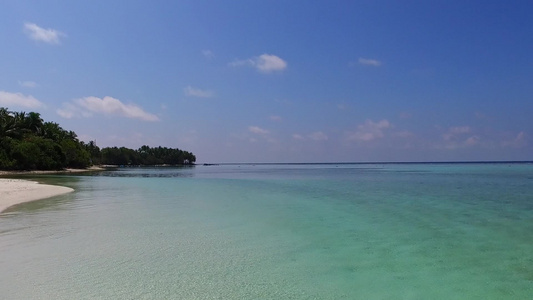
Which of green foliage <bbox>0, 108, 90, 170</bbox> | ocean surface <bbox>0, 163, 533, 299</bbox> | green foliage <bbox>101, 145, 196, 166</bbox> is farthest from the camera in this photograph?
green foliage <bbox>101, 145, 196, 166</bbox>

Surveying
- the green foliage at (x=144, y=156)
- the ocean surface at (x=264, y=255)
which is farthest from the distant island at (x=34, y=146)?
the ocean surface at (x=264, y=255)

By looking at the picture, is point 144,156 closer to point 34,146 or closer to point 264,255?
point 34,146

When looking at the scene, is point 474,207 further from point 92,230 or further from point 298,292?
point 92,230

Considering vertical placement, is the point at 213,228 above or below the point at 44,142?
below

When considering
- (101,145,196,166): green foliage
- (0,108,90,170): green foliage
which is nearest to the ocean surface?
(0,108,90,170): green foliage

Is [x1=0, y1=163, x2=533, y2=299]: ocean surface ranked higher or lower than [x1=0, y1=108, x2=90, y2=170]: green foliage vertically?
lower

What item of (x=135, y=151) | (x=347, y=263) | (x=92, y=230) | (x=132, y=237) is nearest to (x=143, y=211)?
(x=92, y=230)

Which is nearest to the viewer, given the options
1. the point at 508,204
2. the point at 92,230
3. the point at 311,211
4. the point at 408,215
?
the point at 92,230

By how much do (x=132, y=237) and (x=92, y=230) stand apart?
1.95 meters

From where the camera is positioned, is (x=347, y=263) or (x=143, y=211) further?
(x=143, y=211)

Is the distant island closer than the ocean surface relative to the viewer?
No

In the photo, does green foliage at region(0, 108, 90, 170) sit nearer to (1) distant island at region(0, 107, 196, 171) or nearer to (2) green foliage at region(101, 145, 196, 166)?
(1) distant island at region(0, 107, 196, 171)

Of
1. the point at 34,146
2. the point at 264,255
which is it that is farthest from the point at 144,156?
the point at 264,255

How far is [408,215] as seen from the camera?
52.3 ft
